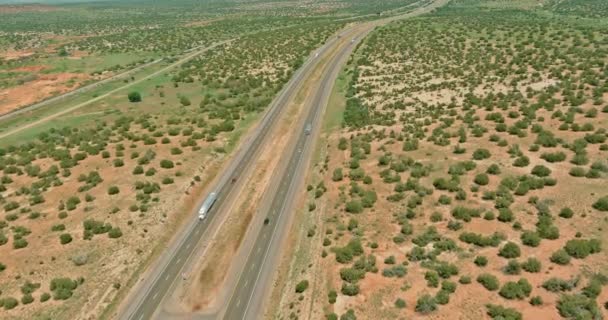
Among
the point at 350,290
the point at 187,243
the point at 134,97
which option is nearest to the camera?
the point at 350,290

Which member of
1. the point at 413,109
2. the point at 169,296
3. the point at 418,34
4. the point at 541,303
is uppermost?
the point at 418,34

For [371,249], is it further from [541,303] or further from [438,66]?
[438,66]

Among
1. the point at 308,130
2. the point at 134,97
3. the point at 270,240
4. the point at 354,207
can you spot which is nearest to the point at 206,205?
the point at 270,240

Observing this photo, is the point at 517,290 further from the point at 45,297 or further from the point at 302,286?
the point at 45,297

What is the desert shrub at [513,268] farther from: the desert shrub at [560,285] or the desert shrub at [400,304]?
the desert shrub at [400,304]

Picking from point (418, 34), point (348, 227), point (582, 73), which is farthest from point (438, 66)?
point (348, 227)

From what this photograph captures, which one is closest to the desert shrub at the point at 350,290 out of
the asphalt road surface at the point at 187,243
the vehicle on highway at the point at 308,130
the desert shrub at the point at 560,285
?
Result: the desert shrub at the point at 560,285

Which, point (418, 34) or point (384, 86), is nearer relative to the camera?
point (384, 86)
